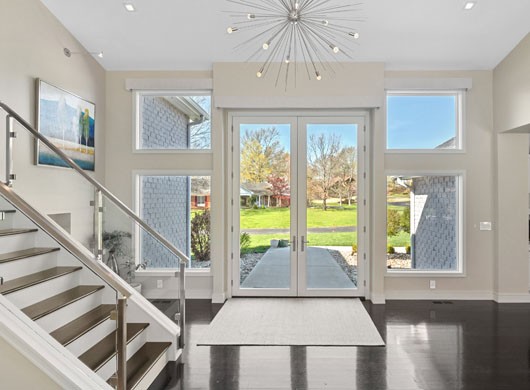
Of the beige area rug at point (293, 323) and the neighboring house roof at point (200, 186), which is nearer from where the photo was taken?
the beige area rug at point (293, 323)

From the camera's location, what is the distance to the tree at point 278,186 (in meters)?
6.11

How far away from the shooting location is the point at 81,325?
3.07 m

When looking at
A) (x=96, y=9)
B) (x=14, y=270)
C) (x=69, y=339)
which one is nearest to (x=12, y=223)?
(x=14, y=270)

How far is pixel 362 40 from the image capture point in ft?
17.4

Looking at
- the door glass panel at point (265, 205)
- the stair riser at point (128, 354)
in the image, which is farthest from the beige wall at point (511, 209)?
the stair riser at point (128, 354)

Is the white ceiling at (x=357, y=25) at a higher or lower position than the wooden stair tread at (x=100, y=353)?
higher

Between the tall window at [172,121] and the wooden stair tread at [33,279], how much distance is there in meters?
3.05

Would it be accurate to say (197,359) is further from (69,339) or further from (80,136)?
(80,136)

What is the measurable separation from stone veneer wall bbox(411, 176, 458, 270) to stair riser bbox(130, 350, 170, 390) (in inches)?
162

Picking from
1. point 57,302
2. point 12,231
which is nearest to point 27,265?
point 12,231

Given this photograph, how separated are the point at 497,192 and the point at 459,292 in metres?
1.61

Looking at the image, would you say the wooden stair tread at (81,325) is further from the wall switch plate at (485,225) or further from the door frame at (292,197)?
the wall switch plate at (485,225)

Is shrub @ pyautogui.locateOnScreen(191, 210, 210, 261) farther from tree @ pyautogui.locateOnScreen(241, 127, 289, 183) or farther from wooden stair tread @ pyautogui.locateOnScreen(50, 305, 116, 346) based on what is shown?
wooden stair tread @ pyautogui.locateOnScreen(50, 305, 116, 346)

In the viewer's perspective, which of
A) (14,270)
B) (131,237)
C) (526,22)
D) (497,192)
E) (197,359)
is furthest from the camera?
(497,192)
